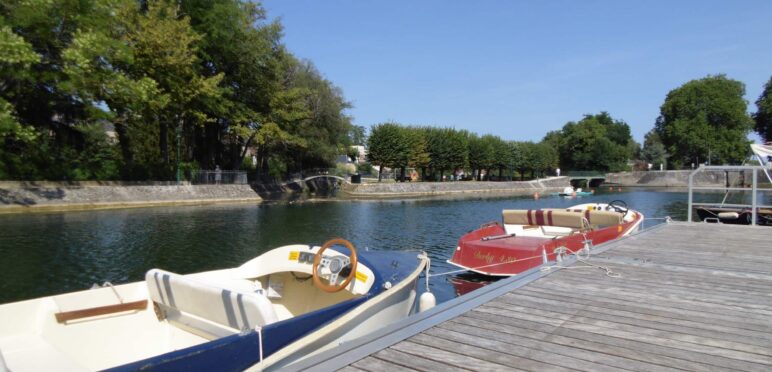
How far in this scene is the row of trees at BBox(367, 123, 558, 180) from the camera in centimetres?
6538

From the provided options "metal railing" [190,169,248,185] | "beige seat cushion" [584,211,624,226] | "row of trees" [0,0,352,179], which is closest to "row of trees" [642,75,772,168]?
"row of trees" [0,0,352,179]

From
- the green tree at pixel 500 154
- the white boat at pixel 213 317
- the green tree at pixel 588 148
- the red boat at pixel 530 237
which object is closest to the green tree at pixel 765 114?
the green tree at pixel 588 148

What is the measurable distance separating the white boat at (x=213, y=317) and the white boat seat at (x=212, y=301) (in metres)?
0.01

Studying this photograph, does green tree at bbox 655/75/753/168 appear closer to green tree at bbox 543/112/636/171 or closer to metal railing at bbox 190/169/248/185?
green tree at bbox 543/112/636/171

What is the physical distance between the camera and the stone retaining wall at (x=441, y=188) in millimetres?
58062

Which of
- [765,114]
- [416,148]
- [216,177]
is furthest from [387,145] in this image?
[765,114]

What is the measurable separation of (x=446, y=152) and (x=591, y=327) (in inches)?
2775

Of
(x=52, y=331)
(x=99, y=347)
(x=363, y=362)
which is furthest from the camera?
(x=99, y=347)

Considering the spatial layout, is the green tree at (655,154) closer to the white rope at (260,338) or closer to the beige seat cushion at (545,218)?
the beige seat cushion at (545,218)

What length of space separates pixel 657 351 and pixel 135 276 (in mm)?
12915

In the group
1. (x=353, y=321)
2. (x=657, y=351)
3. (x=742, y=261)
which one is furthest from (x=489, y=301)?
(x=742, y=261)

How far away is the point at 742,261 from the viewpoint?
8.72 m

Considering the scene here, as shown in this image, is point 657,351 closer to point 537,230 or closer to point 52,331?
point 52,331

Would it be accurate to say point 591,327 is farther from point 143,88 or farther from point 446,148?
Result: point 446,148
